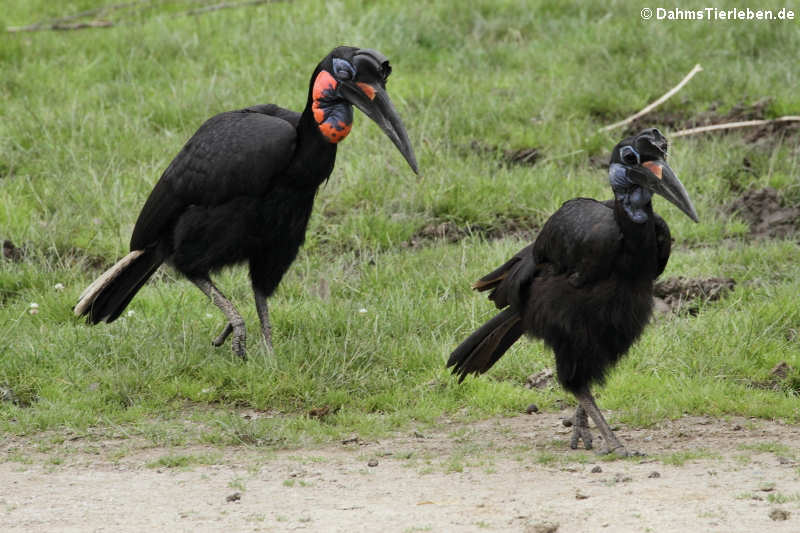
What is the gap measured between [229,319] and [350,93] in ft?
4.39

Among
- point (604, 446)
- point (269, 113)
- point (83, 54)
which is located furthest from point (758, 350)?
point (83, 54)

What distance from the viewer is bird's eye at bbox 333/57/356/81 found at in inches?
217

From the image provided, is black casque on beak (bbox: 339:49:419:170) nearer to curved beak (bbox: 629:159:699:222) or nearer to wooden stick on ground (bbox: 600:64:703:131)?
curved beak (bbox: 629:159:699:222)

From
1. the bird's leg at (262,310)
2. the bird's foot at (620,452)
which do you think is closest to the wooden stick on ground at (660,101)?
the bird's leg at (262,310)

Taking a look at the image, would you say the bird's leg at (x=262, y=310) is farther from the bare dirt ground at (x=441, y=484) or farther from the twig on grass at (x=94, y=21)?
the twig on grass at (x=94, y=21)

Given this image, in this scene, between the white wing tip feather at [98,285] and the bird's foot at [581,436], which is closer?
the bird's foot at [581,436]

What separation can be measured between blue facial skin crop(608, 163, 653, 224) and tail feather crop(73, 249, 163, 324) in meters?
2.65

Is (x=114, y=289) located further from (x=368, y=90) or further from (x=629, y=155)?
(x=629, y=155)

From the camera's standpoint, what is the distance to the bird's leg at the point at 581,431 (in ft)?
16.2

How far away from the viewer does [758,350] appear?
5.82 m

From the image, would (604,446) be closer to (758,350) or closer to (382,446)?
(382,446)

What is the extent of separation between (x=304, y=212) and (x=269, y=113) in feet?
2.09

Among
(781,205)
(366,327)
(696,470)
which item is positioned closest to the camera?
(696,470)

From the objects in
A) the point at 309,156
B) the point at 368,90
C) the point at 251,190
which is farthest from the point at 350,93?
the point at 251,190
